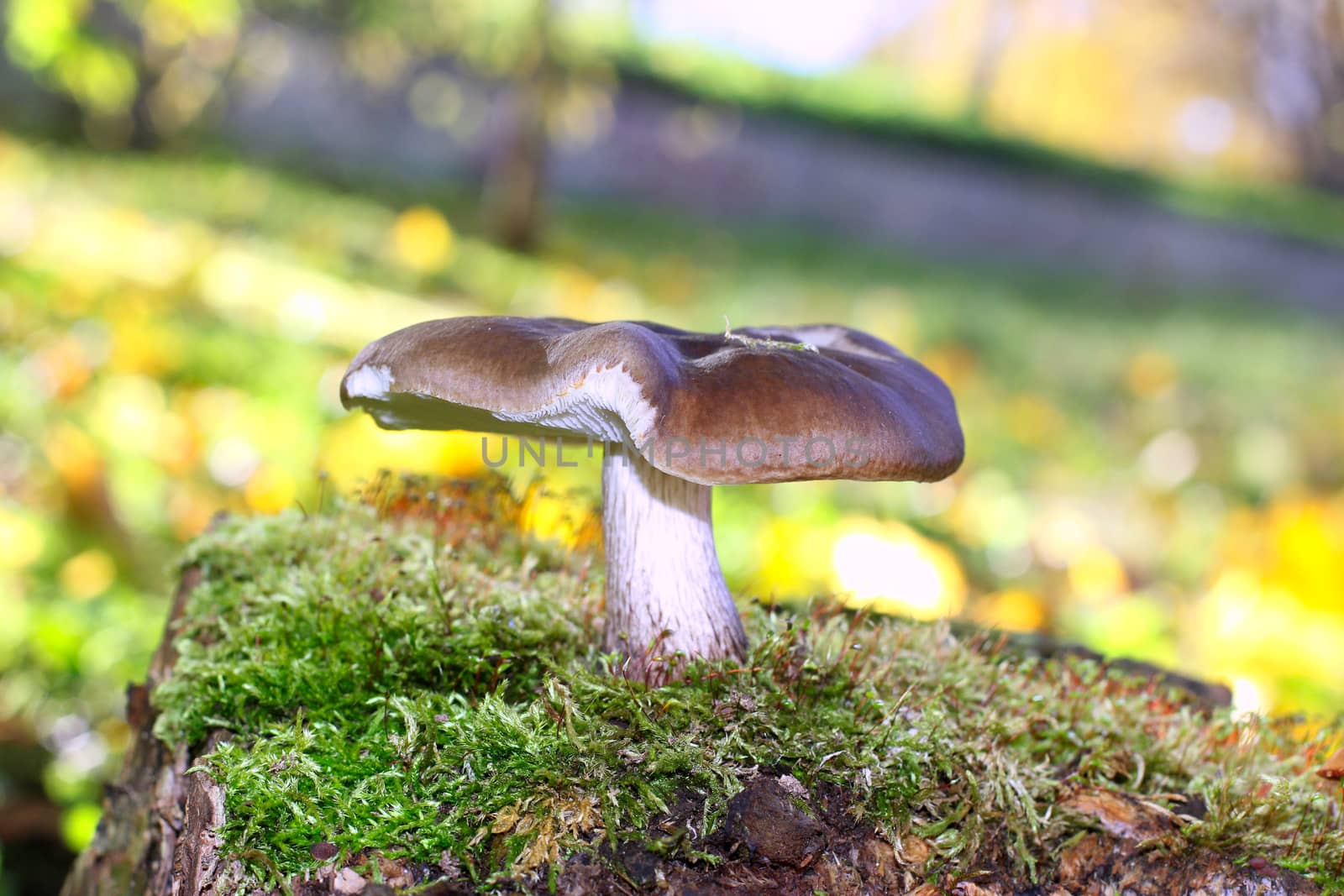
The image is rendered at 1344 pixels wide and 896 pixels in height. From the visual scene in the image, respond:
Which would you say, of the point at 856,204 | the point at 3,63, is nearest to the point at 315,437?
the point at 3,63

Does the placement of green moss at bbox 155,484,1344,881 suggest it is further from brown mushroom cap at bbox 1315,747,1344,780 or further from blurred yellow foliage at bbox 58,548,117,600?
blurred yellow foliage at bbox 58,548,117,600

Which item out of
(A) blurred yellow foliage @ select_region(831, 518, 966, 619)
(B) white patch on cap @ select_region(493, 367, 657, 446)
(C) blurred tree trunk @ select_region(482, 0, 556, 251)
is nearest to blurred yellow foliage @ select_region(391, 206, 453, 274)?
(C) blurred tree trunk @ select_region(482, 0, 556, 251)

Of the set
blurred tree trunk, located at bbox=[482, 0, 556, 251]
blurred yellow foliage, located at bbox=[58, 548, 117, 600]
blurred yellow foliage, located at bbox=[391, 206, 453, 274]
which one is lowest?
blurred yellow foliage, located at bbox=[58, 548, 117, 600]

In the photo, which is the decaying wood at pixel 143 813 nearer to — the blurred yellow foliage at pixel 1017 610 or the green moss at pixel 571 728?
the green moss at pixel 571 728

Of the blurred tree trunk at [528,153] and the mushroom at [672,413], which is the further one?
the blurred tree trunk at [528,153]

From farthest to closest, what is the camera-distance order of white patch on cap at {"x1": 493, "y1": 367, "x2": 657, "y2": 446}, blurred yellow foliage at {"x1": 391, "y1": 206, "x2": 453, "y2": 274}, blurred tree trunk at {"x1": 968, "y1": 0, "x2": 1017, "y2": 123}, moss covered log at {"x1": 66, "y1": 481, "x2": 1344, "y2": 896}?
blurred tree trunk at {"x1": 968, "y1": 0, "x2": 1017, "y2": 123}
blurred yellow foliage at {"x1": 391, "y1": 206, "x2": 453, "y2": 274}
moss covered log at {"x1": 66, "y1": 481, "x2": 1344, "y2": 896}
white patch on cap at {"x1": 493, "y1": 367, "x2": 657, "y2": 446}

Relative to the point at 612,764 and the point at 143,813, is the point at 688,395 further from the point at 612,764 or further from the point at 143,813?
the point at 143,813

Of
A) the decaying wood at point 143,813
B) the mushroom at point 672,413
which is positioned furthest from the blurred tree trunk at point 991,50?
the decaying wood at point 143,813
